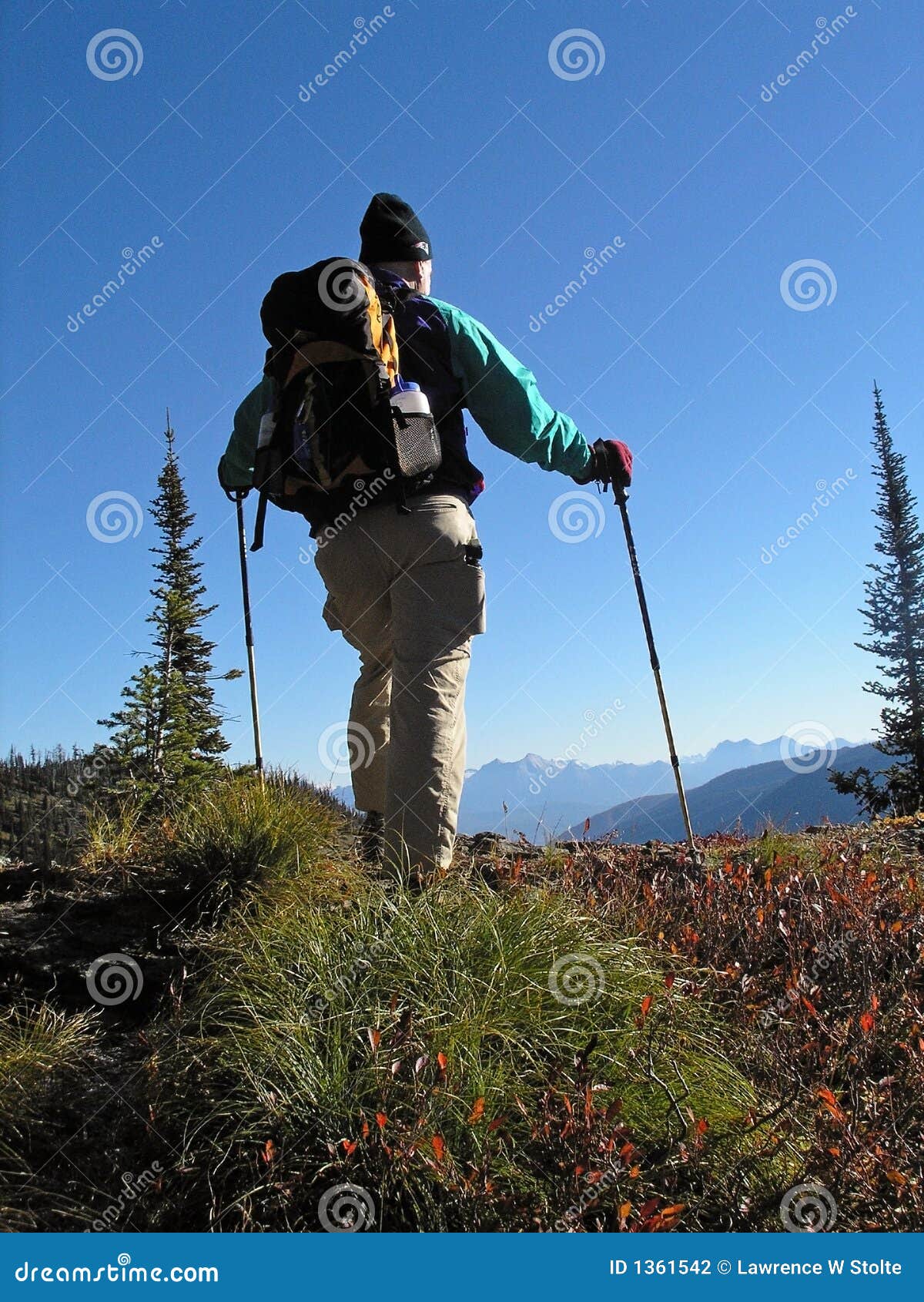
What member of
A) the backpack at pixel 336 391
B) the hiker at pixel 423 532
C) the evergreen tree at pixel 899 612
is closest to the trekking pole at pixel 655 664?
the hiker at pixel 423 532

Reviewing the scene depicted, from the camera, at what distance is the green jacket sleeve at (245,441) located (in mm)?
5156

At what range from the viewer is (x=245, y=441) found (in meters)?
5.46

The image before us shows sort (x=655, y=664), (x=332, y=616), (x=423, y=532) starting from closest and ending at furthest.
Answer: (x=423, y=532) → (x=332, y=616) → (x=655, y=664)

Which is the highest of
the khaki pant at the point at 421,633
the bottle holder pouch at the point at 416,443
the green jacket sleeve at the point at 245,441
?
the green jacket sleeve at the point at 245,441

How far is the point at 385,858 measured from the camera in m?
4.32

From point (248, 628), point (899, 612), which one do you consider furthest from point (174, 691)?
point (899, 612)

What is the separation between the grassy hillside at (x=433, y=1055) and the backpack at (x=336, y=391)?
1.93 m

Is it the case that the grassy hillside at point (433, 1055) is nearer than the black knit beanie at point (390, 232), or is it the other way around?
the grassy hillside at point (433, 1055)

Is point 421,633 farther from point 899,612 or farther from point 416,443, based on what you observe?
point 899,612

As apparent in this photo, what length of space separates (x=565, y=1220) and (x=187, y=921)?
8.65ft

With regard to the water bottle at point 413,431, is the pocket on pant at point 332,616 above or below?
below

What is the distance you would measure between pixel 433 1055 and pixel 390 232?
415cm

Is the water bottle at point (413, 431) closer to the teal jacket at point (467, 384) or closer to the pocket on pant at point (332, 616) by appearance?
the teal jacket at point (467, 384)
